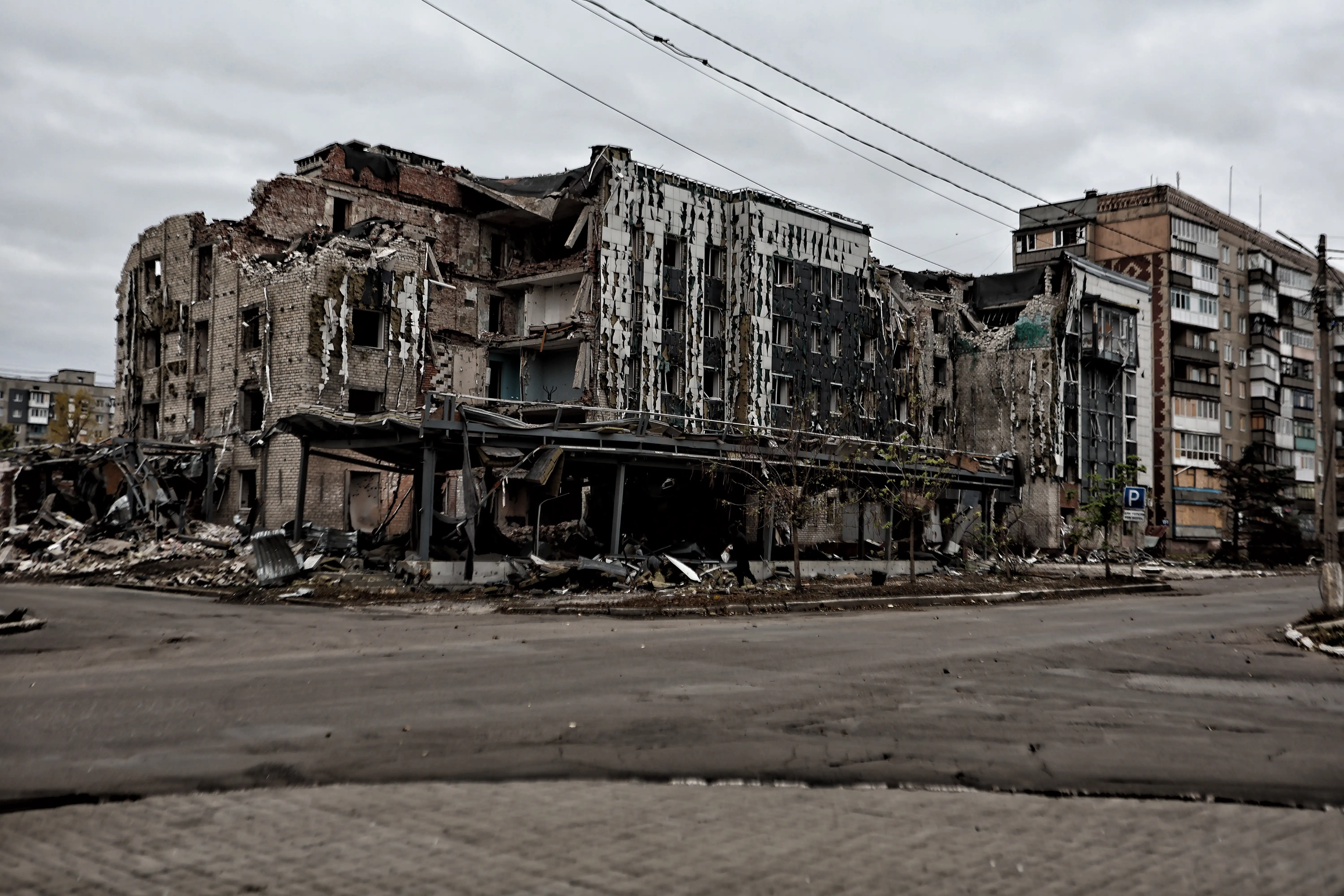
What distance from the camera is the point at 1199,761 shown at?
7.33 metres

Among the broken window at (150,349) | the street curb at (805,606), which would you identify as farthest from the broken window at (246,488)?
the street curb at (805,606)

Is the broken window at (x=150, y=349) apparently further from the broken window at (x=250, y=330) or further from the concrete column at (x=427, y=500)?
the concrete column at (x=427, y=500)

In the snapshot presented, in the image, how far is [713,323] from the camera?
48375mm

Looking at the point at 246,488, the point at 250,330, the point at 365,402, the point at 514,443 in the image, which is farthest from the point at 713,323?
the point at 514,443

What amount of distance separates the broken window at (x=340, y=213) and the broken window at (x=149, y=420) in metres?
10.4

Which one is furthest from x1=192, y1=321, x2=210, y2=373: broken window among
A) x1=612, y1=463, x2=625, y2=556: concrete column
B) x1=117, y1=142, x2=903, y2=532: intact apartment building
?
x1=612, y1=463, x2=625, y2=556: concrete column

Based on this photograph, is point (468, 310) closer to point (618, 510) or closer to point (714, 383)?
point (714, 383)

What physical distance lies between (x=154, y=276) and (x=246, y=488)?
449 inches

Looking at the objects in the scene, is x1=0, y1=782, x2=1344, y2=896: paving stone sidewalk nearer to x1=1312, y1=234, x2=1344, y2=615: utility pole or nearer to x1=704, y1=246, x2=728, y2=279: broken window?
x1=1312, y1=234, x2=1344, y2=615: utility pole

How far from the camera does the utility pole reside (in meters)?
20.0

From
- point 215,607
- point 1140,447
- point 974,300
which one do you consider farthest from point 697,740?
point 1140,447

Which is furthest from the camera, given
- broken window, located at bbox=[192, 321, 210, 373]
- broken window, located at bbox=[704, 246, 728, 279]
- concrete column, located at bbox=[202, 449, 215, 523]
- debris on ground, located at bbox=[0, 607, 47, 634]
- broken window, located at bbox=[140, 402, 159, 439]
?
broken window, located at bbox=[704, 246, 728, 279]

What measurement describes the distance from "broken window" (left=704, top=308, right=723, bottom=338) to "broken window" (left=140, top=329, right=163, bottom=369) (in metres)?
22.2

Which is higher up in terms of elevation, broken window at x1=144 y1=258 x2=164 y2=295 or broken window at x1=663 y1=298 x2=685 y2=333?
broken window at x1=144 y1=258 x2=164 y2=295
